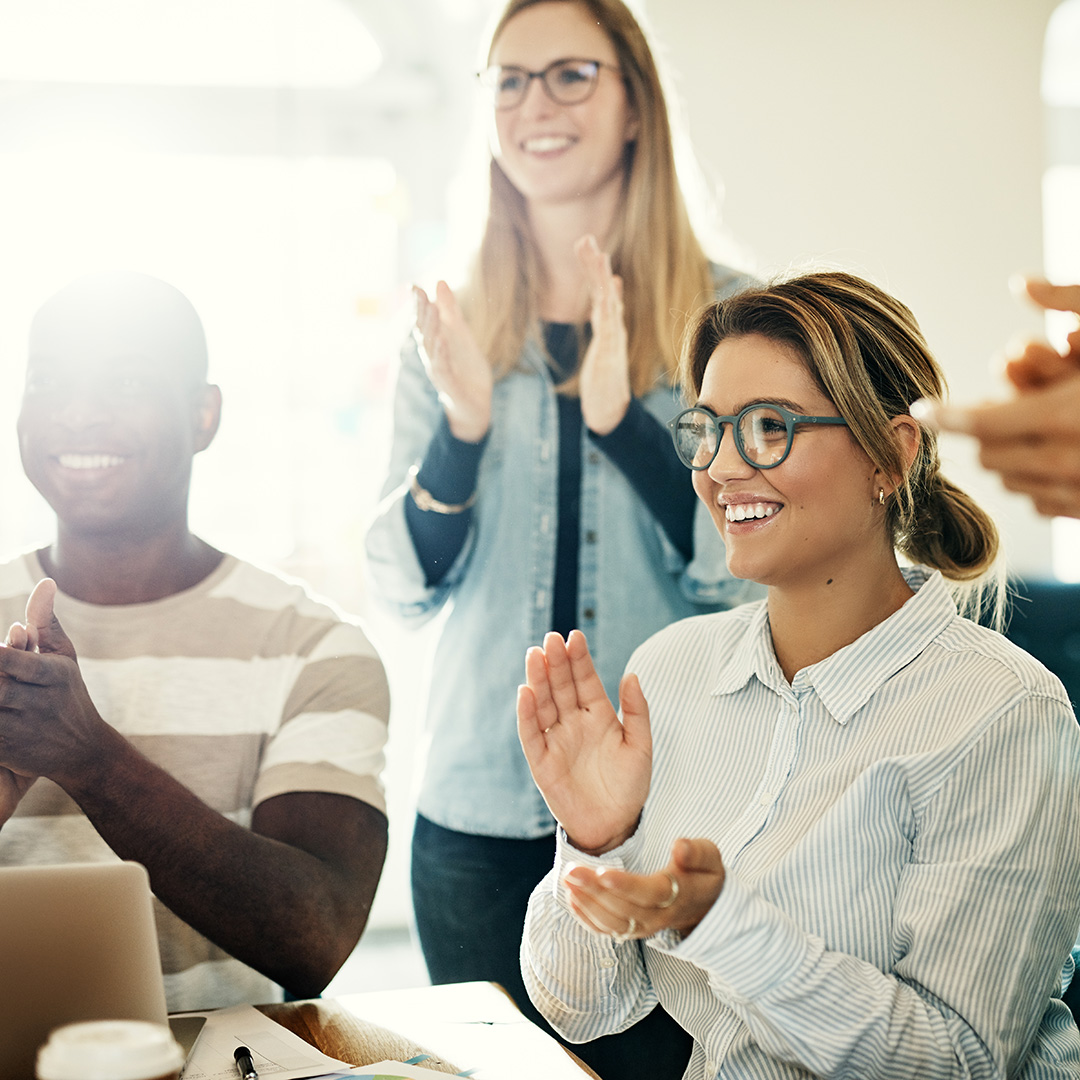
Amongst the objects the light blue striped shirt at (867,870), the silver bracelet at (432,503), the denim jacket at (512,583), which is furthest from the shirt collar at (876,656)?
the silver bracelet at (432,503)

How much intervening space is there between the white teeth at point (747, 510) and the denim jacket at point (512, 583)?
1.04 ft

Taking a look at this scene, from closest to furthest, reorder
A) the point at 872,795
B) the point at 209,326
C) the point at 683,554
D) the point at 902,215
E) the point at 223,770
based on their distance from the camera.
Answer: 1. the point at 872,795
2. the point at 223,770
3. the point at 209,326
4. the point at 683,554
5. the point at 902,215

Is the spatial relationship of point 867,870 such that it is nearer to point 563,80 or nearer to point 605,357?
point 605,357

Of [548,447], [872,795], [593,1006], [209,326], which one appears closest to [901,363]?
[872,795]

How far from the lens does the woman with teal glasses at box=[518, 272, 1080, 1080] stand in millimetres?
939

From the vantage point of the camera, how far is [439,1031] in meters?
1.08

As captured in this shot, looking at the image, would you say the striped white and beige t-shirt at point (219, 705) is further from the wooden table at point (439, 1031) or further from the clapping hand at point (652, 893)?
the clapping hand at point (652, 893)

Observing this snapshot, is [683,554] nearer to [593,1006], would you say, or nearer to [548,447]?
[548,447]

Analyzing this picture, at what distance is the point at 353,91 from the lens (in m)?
1.61

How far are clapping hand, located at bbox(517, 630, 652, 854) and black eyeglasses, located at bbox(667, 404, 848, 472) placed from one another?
0.25 meters

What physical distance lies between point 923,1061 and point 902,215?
1.18 metres

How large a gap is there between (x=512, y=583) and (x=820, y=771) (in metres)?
0.56

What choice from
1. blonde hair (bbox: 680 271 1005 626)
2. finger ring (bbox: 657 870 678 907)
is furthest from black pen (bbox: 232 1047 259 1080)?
blonde hair (bbox: 680 271 1005 626)

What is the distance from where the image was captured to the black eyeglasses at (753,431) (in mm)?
1128
